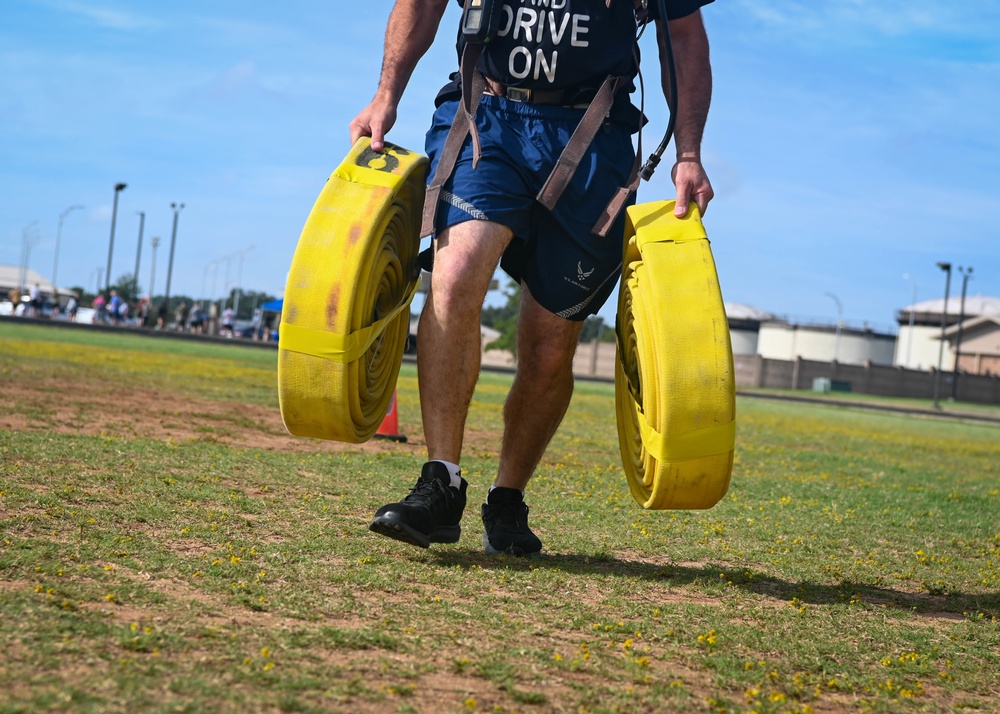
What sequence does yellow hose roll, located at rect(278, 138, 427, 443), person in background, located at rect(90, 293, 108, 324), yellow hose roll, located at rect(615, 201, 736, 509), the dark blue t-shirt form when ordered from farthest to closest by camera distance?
person in background, located at rect(90, 293, 108, 324)
the dark blue t-shirt
yellow hose roll, located at rect(278, 138, 427, 443)
yellow hose roll, located at rect(615, 201, 736, 509)

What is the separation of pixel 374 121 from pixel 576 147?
74cm

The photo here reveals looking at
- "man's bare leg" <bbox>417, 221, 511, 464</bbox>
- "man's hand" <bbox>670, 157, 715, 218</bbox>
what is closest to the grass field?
"man's bare leg" <bbox>417, 221, 511, 464</bbox>

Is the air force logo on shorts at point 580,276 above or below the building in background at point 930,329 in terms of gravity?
below

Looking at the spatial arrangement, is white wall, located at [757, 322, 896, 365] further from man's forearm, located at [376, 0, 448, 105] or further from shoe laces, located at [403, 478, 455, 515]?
shoe laces, located at [403, 478, 455, 515]

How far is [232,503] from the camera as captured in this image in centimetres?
455

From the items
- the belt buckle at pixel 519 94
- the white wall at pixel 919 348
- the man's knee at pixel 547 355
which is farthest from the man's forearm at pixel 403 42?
the white wall at pixel 919 348

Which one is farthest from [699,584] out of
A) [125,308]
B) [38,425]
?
[125,308]

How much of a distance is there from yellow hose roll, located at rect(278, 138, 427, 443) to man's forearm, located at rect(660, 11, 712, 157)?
1011mm

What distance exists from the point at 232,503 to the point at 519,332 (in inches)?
53.9

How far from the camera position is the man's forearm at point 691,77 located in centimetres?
424

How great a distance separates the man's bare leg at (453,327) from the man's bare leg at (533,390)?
328 millimetres

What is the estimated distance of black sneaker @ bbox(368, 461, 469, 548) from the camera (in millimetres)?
3621

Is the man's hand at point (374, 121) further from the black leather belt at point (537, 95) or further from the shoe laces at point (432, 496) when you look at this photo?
the shoe laces at point (432, 496)

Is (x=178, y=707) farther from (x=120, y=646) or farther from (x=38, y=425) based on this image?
(x=38, y=425)
